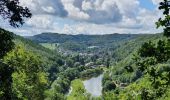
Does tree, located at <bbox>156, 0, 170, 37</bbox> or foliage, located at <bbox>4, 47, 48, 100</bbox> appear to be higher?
tree, located at <bbox>156, 0, 170, 37</bbox>

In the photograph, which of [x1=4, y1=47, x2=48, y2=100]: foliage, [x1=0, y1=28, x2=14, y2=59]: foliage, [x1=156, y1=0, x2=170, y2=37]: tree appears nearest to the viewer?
[x1=156, y1=0, x2=170, y2=37]: tree

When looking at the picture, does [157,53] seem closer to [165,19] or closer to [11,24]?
[165,19]

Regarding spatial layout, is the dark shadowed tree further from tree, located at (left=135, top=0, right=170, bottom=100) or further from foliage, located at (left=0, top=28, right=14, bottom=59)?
tree, located at (left=135, top=0, right=170, bottom=100)

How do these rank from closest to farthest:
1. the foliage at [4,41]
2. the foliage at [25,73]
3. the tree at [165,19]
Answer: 1. the tree at [165,19]
2. the foliage at [4,41]
3. the foliage at [25,73]

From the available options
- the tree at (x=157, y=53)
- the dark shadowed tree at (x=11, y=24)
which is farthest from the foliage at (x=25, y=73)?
the tree at (x=157, y=53)

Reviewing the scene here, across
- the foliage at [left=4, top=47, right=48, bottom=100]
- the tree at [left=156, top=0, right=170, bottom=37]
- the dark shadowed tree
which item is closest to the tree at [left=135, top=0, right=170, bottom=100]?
the tree at [left=156, top=0, right=170, bottom=37]

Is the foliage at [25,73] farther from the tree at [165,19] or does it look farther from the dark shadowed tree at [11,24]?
the tree at [165,19]

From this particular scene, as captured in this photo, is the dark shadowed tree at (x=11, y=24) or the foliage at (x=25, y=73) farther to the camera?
the foliage at (x=25, y=73)

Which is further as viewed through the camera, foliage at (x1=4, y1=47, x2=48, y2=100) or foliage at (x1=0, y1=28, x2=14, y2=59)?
foliage at (x1=4, y1=47, x2=48, y2=100)

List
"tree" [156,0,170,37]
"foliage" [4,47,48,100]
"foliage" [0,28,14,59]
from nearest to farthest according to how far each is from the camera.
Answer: "tree" [156,0,170,37] < "foliage" [0,28,14,59] < "foliage" [4,47,48,100]

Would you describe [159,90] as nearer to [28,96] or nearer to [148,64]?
[148,64]

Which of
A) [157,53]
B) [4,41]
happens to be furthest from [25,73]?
[157,53]
